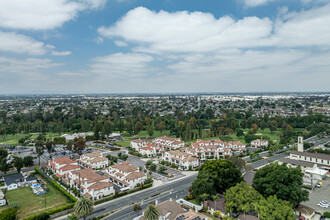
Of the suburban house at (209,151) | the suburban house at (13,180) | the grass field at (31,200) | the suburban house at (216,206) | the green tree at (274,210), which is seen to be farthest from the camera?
the suburban house at (209,151)

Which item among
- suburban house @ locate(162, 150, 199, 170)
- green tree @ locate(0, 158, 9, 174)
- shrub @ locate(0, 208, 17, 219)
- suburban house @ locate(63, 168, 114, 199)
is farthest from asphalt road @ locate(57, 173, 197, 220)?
green tree @ locate(0, 158, 9, 174)

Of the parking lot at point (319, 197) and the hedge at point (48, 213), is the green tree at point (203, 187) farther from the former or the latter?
the hedge at point (48, 213)

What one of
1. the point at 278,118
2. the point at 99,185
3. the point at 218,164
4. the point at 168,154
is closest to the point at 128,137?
the point at 168,154

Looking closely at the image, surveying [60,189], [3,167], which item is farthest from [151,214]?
[3,167]

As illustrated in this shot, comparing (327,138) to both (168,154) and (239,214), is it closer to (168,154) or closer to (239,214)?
(168,154)

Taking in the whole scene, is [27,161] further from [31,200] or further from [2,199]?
[31,200]

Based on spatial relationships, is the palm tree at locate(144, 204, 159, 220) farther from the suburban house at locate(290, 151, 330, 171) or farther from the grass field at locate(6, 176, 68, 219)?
the suburban house at locate(290, 151, 330, 171)

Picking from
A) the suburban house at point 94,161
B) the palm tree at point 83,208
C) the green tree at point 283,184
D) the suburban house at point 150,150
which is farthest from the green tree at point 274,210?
the suburban house at point 150,150
